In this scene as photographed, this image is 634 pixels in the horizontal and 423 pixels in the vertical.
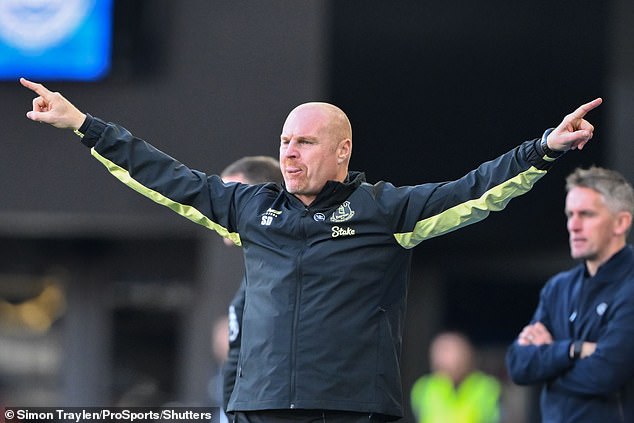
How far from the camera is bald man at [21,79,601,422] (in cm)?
525

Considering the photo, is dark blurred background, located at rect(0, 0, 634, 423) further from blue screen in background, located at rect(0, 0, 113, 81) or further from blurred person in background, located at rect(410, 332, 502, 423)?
blurred person in background, located at rect(410, 332, 502, 423)

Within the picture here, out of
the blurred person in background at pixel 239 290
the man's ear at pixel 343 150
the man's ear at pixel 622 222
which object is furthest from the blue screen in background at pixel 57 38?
the man's ear at pixel 343 150

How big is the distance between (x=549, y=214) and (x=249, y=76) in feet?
10.7

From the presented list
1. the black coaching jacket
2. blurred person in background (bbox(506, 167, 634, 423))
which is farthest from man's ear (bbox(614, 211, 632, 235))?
the black coaching jacket

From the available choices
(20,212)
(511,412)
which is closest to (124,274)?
(20,212)

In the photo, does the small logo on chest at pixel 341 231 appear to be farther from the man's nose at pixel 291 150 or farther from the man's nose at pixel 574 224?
the man's nose at pixel 574 224

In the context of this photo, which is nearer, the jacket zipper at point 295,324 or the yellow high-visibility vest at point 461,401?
the jacket zipper at point 295,324

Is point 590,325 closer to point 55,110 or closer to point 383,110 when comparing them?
point 55,110

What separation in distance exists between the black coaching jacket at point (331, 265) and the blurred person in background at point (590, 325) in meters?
1.43

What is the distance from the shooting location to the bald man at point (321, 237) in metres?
5.25

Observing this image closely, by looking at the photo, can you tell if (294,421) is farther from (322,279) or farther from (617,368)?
(617,368)

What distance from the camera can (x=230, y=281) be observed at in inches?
549

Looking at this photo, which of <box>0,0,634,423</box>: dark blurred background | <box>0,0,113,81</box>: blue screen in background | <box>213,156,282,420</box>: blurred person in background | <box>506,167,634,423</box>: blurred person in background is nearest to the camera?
<box>213,156,282,420</box>: blurred person in background

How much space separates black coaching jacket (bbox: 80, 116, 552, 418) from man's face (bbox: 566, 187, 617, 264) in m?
1.61
